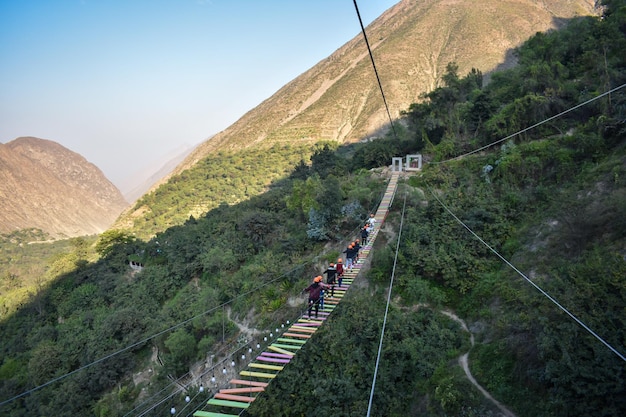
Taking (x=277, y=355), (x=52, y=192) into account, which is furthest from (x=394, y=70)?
(x=52, y=192)

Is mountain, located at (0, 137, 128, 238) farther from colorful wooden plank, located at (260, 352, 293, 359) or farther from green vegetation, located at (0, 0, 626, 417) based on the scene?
colorful wooden plank, located at (260, 352, 293, 359)

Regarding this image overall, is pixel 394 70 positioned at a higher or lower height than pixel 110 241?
higher

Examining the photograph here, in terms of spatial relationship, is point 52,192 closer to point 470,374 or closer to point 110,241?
point 110,241

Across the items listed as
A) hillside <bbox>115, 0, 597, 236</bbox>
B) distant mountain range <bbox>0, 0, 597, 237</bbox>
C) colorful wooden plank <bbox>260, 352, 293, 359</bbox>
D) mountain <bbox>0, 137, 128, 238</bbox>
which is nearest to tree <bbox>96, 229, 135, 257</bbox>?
hillside <bbox>115, 0, 597, 236</bbox>

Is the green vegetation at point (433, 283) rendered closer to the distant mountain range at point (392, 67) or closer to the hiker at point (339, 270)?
the hiker at point (339, 270)

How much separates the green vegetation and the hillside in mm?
31461

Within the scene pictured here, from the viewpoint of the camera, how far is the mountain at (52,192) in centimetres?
10762

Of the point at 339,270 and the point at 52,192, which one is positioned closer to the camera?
the point at 339,270

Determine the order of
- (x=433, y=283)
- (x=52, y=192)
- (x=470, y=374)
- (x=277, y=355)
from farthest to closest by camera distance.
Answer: (x=52, y=192) → (x=433, y=283) → (x=470, y=374) → (x=277, y=355)

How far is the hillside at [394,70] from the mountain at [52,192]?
6881 centimetres

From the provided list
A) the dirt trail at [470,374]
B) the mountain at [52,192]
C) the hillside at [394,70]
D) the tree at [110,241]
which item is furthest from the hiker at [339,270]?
the mountain at [52,192]

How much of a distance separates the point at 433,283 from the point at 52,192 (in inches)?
6057

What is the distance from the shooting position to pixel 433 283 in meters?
13.3

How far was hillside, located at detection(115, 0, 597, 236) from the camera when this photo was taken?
62344mm
